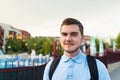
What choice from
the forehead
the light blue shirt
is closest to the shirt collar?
the light blue shirt

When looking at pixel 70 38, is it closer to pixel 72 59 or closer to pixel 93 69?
pixel 72 59

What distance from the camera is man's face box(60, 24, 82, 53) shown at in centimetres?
306

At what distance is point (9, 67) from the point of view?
9.01 metres

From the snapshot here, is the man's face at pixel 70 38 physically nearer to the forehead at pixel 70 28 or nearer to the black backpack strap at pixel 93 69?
the forehead at pixel 70 28

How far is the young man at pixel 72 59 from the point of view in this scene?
3.01 m

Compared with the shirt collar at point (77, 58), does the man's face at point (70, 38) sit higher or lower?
higher

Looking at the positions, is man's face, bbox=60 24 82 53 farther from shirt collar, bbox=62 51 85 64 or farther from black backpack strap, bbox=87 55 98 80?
black backpack strap, bbox=87 55 98 80

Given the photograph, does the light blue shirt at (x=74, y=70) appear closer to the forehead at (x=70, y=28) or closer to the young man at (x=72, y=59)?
the young man at (x=72, y=59)

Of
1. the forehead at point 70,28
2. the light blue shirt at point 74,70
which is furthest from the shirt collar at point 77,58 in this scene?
the forehead at point 70,28

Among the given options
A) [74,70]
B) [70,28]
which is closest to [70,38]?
[70,28]

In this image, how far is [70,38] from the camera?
307cm

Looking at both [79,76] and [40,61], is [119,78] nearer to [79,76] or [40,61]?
[40,61]

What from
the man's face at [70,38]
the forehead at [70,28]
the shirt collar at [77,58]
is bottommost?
the shirt collar at [77,58]

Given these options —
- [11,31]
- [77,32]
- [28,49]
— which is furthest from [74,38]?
[11,31]
